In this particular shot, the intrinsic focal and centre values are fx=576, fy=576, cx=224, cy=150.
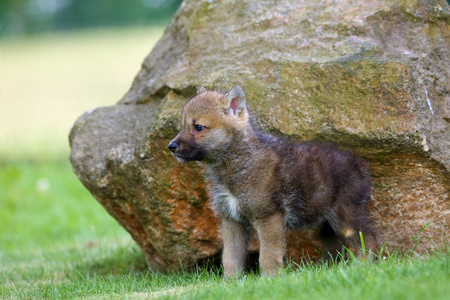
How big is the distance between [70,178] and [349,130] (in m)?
8.95

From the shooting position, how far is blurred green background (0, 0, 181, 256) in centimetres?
1032

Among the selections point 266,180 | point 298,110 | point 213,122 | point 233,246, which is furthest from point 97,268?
point 298,110

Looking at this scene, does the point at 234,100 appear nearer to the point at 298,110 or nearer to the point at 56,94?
the point at 298,110

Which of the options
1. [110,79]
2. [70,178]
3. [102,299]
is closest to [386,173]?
[102,299]

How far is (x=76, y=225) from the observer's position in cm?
1040

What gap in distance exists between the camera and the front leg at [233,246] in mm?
5172

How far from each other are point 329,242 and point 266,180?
104 cm

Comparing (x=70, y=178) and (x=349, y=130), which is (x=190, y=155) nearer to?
(x=349, y=130)

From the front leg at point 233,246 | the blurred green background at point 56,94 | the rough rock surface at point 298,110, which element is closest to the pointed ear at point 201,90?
the rough rock surface at point 298,110

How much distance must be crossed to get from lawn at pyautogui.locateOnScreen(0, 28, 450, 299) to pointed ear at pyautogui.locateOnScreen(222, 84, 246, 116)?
1452mm

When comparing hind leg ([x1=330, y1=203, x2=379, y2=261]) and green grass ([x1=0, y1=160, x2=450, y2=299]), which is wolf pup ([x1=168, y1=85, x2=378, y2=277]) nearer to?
hind leg ([x1=330, y1=203, x2=379, y2=261])

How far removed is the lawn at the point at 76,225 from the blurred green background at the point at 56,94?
4cm

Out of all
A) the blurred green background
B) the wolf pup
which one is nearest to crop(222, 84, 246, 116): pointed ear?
the wolf pup

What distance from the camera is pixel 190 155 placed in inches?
196
